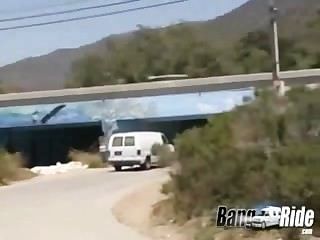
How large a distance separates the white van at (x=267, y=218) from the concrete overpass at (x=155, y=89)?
32.7 meters

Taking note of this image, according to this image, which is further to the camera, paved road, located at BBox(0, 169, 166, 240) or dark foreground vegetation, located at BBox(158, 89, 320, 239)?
paved road, located at BBox(0, 169, 166, 240)

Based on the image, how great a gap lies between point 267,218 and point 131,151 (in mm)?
25292

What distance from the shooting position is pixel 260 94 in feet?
60.7

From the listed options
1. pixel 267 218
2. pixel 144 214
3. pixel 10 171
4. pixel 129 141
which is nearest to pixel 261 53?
pixel 129 141

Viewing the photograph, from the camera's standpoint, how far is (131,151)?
129 ft

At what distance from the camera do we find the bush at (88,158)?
47244 mm

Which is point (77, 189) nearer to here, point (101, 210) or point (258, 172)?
point (101, 210)

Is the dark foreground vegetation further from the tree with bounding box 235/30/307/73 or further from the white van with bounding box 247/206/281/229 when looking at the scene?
the tree with bounding box 235/30/307/73

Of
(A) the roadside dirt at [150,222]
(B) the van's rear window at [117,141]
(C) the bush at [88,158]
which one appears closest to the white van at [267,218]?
(A) the roadside dirt at [150,222]

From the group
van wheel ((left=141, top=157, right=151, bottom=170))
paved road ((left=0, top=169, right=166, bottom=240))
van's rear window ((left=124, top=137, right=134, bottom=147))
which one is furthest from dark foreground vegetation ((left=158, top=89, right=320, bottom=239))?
van's rear window ((left=124, top=137, right=134, bottom=147))

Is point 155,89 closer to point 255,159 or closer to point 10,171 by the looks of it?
point 10,171

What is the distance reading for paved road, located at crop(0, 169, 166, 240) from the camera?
1738 cm

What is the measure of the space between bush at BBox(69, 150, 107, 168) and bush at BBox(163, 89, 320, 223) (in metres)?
27.3

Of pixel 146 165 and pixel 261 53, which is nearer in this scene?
pixel 146 165
